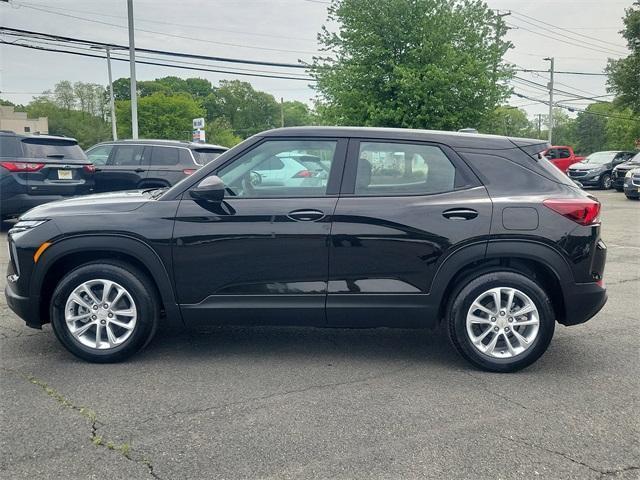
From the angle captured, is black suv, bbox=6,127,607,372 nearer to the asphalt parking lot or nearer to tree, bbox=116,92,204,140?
the asphalt parking lot

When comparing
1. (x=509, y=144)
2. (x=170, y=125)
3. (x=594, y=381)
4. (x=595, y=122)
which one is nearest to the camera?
(x=594, y=381)

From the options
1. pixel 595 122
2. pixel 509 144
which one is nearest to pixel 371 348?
pixel 509 144

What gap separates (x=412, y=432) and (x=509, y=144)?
227 centimetres

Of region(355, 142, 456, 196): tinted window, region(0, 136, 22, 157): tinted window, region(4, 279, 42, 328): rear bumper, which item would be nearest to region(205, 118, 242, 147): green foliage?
region(0, 136, 22, 157): tinted window

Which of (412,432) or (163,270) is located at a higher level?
(163,270)

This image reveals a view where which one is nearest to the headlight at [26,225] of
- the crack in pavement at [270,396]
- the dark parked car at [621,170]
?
the crack in pavement at [270,396]

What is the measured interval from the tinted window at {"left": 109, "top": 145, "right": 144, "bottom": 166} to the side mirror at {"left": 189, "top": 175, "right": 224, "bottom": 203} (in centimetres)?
822

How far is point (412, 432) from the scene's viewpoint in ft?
10.2

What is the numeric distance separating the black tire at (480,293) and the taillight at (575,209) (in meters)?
0.53

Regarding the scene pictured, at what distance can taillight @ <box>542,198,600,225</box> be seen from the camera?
391 centimetres

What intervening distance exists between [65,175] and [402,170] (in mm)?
8011

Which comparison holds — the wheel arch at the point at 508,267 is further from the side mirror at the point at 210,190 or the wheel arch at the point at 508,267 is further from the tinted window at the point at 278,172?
the side mirror at the point at 210,190

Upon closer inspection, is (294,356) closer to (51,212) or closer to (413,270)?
(413,270)

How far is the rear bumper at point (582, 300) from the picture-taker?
3.96 metres
